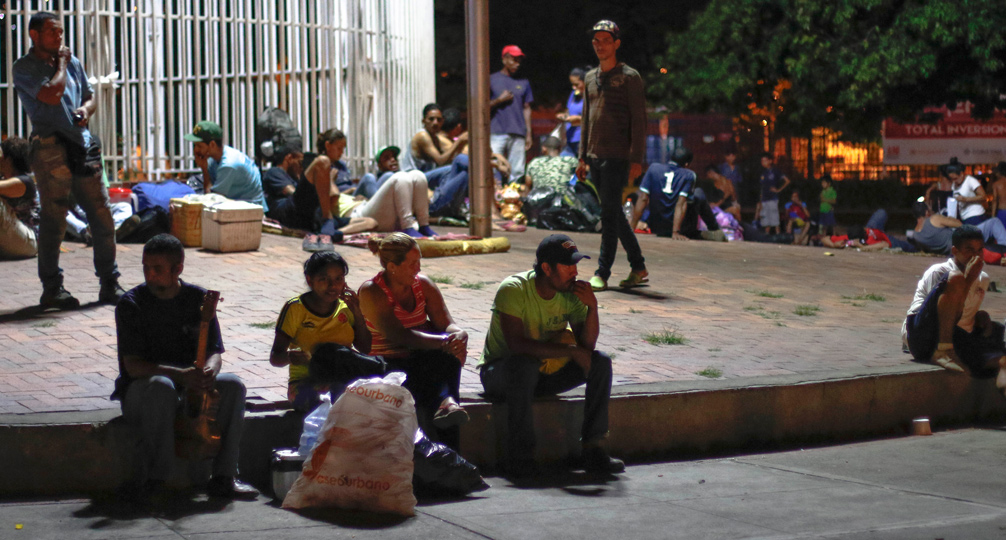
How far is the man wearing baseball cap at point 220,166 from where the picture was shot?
35.2 ft

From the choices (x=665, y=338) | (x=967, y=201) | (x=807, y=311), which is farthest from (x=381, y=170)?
(x=967, y=201)

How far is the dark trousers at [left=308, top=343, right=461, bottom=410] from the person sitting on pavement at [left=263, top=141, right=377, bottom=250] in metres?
5.04

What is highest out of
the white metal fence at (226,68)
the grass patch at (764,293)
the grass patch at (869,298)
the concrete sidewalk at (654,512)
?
the white metal fence at (226,68)

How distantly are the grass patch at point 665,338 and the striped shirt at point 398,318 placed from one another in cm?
218

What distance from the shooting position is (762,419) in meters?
6.01

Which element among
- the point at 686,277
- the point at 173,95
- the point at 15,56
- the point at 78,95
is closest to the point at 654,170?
the point at 686,277

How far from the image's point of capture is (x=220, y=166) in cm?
1086

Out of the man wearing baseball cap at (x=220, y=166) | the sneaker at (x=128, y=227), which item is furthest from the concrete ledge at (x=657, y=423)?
the man wearing baseball cap at (x=220, y=166)

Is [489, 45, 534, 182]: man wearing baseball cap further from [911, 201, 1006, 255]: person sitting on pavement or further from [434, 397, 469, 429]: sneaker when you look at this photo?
[434, 397, 469, 429]: sneaker

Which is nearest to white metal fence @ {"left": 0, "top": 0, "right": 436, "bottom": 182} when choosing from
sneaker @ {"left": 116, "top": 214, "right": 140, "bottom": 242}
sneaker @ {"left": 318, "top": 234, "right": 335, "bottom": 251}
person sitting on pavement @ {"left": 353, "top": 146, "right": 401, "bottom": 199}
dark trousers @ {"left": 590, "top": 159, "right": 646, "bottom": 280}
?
person sitting on pavement @ {"left": 353, "top": 146, "right": 401, "bottom": 199}

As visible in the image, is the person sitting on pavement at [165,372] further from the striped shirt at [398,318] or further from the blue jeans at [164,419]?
the striped shirt at [398,318]

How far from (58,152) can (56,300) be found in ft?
2.98

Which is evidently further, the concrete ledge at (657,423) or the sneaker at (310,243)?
the sneaker at (310,243)

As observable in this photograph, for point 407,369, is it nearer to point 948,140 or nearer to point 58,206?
point 58,206
